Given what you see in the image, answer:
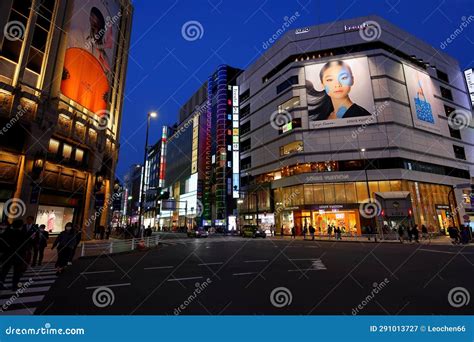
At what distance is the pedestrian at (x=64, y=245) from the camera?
29.8ft

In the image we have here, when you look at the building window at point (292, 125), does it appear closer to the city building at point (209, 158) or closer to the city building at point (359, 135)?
the city building at point (359, 135)

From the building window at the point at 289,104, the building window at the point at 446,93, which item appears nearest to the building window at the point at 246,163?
the building window at the point at 289,104

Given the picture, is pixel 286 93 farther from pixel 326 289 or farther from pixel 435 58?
pixel 326 289

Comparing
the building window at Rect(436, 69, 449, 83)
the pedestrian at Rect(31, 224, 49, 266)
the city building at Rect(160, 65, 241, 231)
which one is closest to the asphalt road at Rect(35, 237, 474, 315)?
the pedestrian at Rect(31, 224, 49, 266)

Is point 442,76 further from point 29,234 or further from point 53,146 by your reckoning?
point 29,234

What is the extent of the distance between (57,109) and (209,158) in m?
61.0

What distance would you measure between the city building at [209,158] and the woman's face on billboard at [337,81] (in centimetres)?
2395

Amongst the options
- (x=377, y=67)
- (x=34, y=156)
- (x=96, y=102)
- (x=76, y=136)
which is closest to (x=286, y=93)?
(x=377, y=67)

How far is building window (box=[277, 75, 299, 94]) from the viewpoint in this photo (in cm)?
4522

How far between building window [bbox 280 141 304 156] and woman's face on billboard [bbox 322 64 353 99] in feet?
31.2

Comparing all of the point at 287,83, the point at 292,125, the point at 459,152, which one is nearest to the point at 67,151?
the point at 292,125

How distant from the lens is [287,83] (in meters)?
46.6

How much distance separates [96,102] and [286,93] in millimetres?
31064

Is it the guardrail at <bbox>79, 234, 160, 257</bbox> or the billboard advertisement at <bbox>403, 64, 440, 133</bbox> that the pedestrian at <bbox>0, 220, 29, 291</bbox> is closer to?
the guardrail at <bbox>79, 234, 160, 257</bbox>
